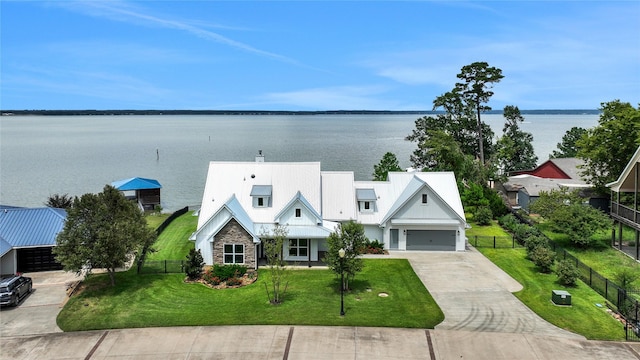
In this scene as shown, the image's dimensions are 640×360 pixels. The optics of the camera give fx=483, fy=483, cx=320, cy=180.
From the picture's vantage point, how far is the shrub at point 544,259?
102ft

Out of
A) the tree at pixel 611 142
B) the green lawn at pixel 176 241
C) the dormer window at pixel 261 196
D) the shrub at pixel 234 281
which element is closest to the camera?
the shrub at pixel 234 281

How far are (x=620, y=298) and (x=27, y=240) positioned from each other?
3410 centimetres

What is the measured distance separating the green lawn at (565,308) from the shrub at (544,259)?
559 mm

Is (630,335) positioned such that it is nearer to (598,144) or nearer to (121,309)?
(121,309)

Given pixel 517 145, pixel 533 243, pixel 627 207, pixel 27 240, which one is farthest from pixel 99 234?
pixel 517 145

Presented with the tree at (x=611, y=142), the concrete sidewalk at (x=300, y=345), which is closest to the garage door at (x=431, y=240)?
the concrete sidewalk at (x=300, y=345)

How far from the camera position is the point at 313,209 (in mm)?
34812

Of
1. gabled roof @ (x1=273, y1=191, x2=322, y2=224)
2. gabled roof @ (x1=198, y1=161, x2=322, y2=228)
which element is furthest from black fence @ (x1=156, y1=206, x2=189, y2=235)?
gabled roof @ (x1=273, y1=191, x2=322, y2=224)

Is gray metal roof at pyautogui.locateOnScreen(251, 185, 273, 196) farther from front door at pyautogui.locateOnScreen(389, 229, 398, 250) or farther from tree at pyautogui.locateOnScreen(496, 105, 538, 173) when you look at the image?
tree at pyautogui.locateOnScreen(496, 105, 538, 173)

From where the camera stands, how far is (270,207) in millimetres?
36094

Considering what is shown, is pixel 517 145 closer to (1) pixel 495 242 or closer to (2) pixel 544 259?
(1) pixel 495 242

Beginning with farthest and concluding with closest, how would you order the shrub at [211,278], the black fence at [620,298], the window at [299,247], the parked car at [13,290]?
the window at [299,247], the shrub at [211,278], the parked car at [13,290], the black fence at [620,298]

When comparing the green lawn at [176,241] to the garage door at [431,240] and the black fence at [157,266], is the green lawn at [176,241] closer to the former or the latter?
the black fence at [157,266]

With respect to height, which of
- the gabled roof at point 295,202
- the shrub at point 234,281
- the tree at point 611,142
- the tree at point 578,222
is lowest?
the shrub at point 234,281
